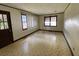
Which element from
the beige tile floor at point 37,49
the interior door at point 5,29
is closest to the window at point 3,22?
the interior door at point 5,29

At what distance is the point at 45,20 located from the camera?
10625 millimetres

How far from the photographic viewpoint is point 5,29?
447 cm

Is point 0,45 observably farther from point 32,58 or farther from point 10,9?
point 32,58

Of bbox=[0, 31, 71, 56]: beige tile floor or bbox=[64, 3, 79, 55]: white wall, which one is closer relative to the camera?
bbox=[64, 3, 79, 55]: white wall

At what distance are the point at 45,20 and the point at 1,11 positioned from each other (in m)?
7.00

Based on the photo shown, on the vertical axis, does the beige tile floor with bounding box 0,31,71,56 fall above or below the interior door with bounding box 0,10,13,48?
below

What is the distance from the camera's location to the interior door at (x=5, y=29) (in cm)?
426

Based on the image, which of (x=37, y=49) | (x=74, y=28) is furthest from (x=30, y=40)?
(x=74, y=28)

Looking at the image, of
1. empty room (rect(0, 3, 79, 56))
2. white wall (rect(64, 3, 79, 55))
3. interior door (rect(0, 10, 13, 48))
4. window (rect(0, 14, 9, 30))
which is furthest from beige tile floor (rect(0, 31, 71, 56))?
window (rect(0, 14, 9, 30))

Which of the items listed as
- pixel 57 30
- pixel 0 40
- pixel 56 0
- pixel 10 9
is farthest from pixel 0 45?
pixel 57 30

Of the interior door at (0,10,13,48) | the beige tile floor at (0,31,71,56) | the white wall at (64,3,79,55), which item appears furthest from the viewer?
the interior door at (0,10,13,48)

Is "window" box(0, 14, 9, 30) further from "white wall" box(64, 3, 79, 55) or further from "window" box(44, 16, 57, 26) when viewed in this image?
"window" box(44, 16, 57, 26)

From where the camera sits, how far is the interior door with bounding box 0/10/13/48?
4255 millimetres

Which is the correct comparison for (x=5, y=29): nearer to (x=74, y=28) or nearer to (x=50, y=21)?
(x=74, y=28)
